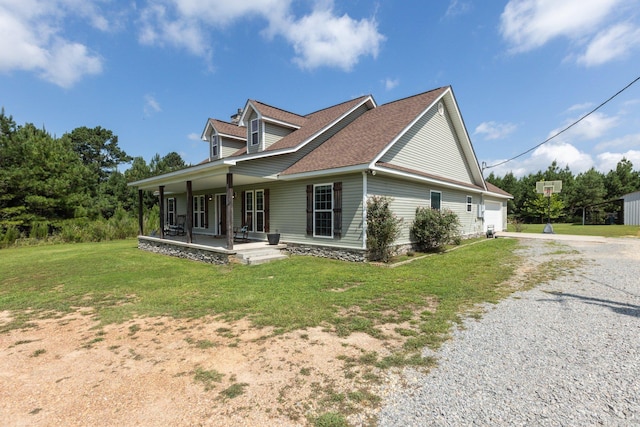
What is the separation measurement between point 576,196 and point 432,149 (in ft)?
115

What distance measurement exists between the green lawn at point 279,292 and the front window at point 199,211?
718 cm

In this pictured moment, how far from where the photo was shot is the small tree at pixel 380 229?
9.19 m

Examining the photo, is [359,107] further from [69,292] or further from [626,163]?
[626,163]

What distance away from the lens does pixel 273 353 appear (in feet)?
11.4

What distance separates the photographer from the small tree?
9188mm

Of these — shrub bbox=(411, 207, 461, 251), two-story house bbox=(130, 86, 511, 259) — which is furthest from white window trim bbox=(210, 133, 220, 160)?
shrub bbox=(411, 207, 461, 251)

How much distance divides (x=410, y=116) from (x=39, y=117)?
28.7m

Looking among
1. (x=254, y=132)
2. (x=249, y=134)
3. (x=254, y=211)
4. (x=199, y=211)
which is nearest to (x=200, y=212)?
(x=199, y=211)

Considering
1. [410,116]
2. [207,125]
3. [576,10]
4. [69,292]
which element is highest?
[576,10]

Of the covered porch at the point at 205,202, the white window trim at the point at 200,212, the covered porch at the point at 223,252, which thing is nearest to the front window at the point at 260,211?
the covered porch at the point at 205,202

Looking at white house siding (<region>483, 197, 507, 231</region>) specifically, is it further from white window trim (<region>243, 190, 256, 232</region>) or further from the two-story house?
white window trim (<region>243, 190, 256, 232</region>)

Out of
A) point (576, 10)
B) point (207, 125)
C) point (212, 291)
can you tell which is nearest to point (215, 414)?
point (212, 291)

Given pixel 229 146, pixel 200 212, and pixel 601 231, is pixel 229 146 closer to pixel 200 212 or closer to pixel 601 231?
pixel 200 212

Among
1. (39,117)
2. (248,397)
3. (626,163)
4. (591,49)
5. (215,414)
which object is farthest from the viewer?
(626,163)
